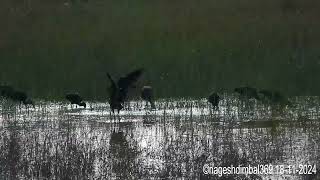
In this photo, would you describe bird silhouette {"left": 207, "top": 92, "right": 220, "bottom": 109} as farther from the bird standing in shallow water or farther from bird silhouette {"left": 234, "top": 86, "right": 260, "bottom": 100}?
the bird standing in shallow water

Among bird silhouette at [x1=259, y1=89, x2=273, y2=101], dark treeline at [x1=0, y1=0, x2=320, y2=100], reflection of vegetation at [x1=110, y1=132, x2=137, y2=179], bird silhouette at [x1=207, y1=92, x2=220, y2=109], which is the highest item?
dark treeline at [x1=0, y1=0, x2=320, y2=100]

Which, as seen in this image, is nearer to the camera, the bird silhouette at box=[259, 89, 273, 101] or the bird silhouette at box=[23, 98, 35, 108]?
the bird silhouette at box=[259, 89, 273, 101]

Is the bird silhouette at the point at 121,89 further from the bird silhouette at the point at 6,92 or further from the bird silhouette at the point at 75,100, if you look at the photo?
the bird silhouette at the point at 6,92

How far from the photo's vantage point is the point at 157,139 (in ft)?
33.0

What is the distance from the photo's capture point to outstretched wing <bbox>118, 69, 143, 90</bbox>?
11234 millimetres

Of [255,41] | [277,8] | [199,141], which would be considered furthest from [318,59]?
[199,141]

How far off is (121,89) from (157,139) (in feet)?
4.94

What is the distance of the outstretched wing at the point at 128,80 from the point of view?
36.9ft

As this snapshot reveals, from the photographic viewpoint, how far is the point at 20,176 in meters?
8.45

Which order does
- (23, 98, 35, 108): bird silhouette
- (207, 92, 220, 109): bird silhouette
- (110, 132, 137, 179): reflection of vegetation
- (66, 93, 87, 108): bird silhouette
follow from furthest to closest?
(23, 98, 35, 108): bird silhouette → (66, 93, 87, 108): bird silhouette → (207, 92, 220, 109): bird silhouette → (110, 132, 137, 179): reflection of vegetation

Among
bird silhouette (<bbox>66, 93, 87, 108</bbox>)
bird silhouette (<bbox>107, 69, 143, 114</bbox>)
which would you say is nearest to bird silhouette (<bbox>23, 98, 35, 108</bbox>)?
bird silhouette (<bbox>66, 93, 87, 108</bbox>)

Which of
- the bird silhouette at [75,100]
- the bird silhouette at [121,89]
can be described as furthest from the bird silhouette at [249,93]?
the bird silhouette at [75,100]

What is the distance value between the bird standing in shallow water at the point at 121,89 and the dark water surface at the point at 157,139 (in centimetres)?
22

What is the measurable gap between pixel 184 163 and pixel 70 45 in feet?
29.3
